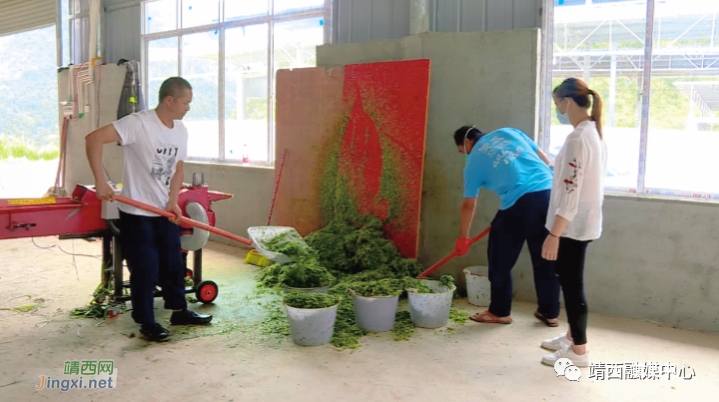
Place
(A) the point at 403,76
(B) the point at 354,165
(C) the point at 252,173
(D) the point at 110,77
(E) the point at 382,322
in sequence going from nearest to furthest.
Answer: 1. (E) the point at 382,322
2. (A) the point at 403,76
3. (B) the point at 354,165
4. (C) the point at 252,173
5. (D) the point at 110,77

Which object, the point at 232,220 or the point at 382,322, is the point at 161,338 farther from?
the point at 232,220

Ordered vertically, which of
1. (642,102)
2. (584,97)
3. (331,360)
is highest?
(642,102)

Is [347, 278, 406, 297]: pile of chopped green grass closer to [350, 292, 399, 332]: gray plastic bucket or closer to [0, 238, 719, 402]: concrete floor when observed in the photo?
[350, 292, 399, 332]: gray plastic bucket

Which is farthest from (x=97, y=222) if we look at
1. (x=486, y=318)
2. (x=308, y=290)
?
(x=486, y=318)

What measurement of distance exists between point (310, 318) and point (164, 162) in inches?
48.3

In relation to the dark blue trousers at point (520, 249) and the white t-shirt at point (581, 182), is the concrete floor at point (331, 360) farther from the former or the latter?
the white t-shirt at point (581, 182)

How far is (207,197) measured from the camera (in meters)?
4.28

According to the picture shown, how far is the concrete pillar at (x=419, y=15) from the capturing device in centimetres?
479

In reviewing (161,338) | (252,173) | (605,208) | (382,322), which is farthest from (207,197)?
(605,208)

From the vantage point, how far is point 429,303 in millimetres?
3729

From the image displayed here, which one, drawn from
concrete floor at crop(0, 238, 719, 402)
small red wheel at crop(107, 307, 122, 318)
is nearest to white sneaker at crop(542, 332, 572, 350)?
concrete floor at crop(0, 238, 719, 402)

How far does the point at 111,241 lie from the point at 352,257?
180cm

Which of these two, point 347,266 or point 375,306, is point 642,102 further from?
point 347,266

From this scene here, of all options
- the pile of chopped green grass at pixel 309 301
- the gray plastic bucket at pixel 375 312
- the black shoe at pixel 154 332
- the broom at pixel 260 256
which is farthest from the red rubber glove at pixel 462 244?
the broom at pixel 260 256
